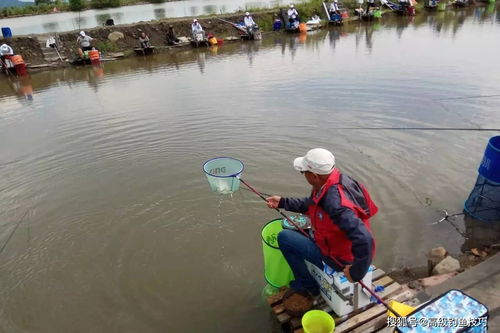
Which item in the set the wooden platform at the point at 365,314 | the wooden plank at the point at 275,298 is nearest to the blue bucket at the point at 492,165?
the wooden platform at the point at 365,314

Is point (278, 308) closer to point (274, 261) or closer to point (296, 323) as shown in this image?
point (296, 323)

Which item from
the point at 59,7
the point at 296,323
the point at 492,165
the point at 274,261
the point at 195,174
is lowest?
the point at 296,323

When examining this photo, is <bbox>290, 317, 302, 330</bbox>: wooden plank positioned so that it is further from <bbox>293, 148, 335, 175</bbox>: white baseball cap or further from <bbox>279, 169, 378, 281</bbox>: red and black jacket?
<bbox>293, 148, 335, 175</bbox>: white baseball cap

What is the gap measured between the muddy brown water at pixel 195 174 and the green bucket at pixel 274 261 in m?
0.47

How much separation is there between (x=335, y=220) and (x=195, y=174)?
14.8 ft

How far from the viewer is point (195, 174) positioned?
22.6 feet

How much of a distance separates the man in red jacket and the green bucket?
1.18 ft

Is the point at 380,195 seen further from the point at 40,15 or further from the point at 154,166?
the point at 40,15

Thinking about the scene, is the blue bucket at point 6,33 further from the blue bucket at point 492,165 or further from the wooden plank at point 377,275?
the blue bucket at point 492,165

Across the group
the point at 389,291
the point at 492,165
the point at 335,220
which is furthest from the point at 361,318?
the point at 492,165

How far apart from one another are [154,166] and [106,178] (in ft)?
3.06

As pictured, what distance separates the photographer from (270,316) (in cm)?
388

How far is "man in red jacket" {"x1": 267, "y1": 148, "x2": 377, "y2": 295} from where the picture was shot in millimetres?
2629

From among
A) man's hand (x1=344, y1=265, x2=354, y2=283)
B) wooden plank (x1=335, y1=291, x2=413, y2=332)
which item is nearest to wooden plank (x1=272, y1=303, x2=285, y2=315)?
wooden plank (x1=335, y1=291, x2=413, y2=332)
